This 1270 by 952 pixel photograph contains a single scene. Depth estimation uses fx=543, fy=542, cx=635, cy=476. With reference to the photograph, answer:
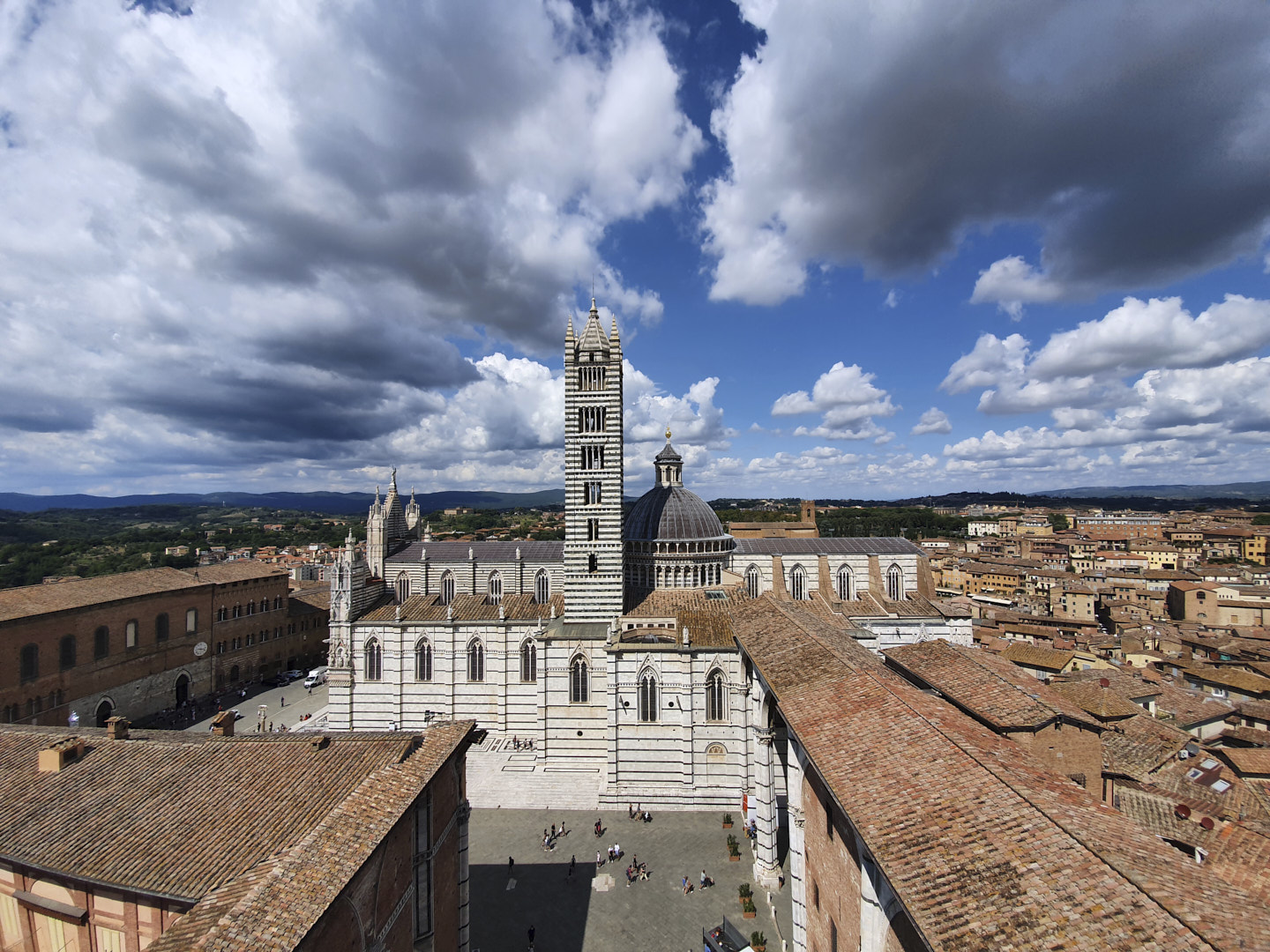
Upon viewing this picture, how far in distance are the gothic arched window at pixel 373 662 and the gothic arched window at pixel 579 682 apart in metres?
14.0

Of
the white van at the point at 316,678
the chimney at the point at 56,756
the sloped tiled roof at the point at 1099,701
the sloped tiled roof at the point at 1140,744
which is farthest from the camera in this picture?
the white van at the point at 316,678

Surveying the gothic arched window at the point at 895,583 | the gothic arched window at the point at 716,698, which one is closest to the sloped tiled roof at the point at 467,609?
the gothic arched window at the point at 716,698

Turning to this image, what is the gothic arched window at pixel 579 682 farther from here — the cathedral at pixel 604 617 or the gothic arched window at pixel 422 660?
the gothic arched window at pixel 422 660

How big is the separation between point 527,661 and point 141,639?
2845cm

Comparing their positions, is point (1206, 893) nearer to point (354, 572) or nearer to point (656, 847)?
point (656, 847)

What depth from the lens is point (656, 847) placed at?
2392 centimetres

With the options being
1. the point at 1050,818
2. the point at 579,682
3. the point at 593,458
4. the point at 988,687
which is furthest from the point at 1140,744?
the point at 593,458

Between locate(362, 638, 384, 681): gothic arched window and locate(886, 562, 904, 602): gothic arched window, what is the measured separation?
36115 mm

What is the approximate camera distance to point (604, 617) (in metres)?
31.7

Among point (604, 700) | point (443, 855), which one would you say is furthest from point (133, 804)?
point (604, 700)

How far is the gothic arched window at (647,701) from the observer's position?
27.8 m

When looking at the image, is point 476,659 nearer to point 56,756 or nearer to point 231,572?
point 56,756

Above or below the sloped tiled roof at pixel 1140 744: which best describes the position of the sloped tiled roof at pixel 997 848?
above

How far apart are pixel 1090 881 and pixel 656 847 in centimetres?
2102
